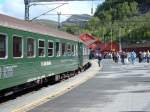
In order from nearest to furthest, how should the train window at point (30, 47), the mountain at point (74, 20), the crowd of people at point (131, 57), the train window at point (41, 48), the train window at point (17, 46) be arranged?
the train window at point (17, 46), the train window at point (30, 47), the train window at point (41, 48), the crowd of people at point (131, 57), the mountain at point (74, 20)

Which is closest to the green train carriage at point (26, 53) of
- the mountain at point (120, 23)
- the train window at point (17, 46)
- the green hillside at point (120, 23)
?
the train window at point (17, 46)

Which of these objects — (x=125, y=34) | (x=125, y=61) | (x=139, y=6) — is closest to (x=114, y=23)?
(x=125, y=34)

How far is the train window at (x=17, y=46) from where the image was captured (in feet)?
59.2

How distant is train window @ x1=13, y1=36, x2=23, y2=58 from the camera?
1805 centimetres

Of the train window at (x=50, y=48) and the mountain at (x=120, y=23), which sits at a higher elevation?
the mountain at (x=120, y=23)

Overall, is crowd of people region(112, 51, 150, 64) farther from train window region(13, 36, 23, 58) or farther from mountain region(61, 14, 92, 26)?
train window region(13, 36, 23, 58)

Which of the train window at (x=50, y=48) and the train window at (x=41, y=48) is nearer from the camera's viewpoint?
the train window at (x=41, y=48)

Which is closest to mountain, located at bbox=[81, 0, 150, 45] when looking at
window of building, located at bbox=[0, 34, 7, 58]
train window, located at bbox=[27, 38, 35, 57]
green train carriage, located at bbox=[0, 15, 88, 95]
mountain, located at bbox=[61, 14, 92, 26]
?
mountain, located at bbox=[61, 14, 92, 26]

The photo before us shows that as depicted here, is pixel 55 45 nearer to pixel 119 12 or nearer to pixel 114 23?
pixel 114 23

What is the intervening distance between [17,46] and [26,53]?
133 centimetres

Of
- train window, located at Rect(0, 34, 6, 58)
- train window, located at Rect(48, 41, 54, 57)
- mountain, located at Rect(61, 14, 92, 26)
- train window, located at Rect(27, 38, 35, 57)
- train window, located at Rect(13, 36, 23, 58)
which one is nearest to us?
train window, located at Rect(0, 34, 6, 58)

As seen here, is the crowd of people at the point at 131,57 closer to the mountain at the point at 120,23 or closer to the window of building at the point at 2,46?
the window of building at the point at 2,46

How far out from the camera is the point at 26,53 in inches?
778

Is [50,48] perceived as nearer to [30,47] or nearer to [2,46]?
[30,47]
